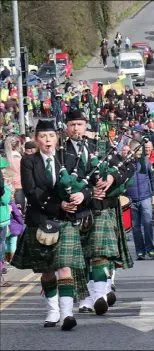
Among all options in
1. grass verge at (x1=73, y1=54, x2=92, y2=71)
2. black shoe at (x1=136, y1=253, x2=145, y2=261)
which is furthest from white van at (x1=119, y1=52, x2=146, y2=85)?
black shoe at (x1=136, y1=253, x2=145, y2=261)

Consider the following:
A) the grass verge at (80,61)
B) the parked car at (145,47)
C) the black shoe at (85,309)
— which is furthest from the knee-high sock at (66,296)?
the grass verge at (80,61)

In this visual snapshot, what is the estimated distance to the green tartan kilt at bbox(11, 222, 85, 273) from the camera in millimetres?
8219

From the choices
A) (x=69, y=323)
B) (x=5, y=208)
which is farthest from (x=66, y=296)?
(x=5, y=208)

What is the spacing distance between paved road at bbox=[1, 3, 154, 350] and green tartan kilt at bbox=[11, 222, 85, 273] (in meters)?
0.39

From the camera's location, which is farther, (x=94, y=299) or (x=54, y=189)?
(x=94, y=299)

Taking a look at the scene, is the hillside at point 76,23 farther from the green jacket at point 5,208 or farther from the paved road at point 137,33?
the green jacket at point 5,208

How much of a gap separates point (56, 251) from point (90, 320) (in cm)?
74

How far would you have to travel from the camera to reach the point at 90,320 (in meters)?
8.69

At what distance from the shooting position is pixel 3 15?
29078mm

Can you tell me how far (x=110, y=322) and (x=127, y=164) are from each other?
1235 mm

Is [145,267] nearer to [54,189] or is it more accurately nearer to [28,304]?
[28,304]

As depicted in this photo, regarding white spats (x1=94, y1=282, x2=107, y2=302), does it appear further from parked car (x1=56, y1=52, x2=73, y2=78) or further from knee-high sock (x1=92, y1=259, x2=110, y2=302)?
parked car (x1=56, y1=52, x2=73, y2=78)

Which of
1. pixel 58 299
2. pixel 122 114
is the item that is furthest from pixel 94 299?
pixel 122 114

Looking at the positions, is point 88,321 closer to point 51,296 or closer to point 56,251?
point 51,296
